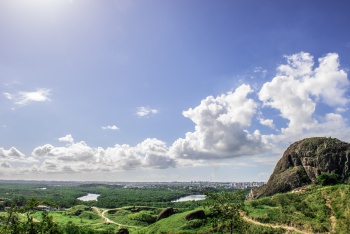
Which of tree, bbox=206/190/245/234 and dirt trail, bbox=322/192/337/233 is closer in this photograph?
tree, bbox=206/190/245/234

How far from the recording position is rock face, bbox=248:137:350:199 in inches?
3538

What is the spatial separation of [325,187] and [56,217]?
103 m

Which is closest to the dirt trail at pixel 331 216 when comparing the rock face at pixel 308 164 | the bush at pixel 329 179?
the bush at pixel 329 179

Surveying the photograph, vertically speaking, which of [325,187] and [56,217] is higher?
[325,187]

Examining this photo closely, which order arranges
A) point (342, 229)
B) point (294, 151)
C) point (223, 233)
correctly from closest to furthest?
point (342, 229) < point (223, 233) < point (294, 151)

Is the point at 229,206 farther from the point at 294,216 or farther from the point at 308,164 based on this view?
the point at 308,164

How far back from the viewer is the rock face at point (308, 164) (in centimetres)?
8988

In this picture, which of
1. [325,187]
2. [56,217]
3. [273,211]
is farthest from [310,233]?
[56,217]

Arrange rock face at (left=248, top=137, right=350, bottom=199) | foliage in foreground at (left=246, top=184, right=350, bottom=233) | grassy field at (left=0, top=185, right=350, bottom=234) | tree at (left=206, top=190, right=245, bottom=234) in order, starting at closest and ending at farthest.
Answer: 1. tree at (left=206, top=190, right=245, bottom=234)
2. foliage in foreground at (left=246, top=184, right=350, bottom=233)
3. grassy field at (left=0, top=185, right=350, bottom=234)
4. rock face at (left=248, top=137, right=350, bottom=199)

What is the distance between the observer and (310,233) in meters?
58.6

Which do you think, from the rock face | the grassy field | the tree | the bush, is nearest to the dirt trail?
the grassy field

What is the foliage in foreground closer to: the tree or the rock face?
the rock face

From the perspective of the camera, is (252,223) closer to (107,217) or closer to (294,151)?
(294,151)

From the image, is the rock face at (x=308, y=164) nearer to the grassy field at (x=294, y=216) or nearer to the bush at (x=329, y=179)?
the bush at (x=329, y=179)
